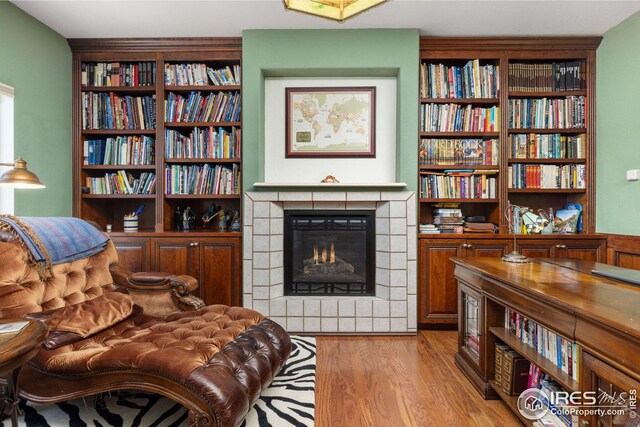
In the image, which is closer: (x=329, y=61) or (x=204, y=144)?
(x=329, y=61)

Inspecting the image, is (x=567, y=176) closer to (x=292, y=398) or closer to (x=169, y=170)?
(x=292, y=398)

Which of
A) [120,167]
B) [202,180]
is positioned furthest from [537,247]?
[120,167]

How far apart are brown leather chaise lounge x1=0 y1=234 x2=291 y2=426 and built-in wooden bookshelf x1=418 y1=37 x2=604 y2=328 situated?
1903 mm

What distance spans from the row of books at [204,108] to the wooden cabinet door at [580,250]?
3.10m

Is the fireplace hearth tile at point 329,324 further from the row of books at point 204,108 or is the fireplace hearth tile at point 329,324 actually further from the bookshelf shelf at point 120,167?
the bookshelf shelf at point 120,167

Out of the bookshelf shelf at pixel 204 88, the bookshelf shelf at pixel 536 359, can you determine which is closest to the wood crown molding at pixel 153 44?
the bookshelf shelf at pixel 204 88

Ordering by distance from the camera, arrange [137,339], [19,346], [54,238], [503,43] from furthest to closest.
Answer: [503,43], [54,238], [137,339], [19,346]

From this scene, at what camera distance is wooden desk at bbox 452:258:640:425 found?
1.11 m

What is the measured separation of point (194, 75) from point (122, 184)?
1235 millimetres

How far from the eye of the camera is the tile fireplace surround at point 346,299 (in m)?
3.10

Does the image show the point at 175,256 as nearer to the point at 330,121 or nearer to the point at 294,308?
the point at 294,308

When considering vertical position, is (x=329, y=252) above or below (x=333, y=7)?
below

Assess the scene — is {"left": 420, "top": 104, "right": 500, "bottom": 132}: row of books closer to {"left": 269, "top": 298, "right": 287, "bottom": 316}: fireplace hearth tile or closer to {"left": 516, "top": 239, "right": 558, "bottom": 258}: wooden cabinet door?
{"left": 516, "top": 239, "right": 558, "bottom": 258}: wooden cabinet door

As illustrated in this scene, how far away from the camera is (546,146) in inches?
129
